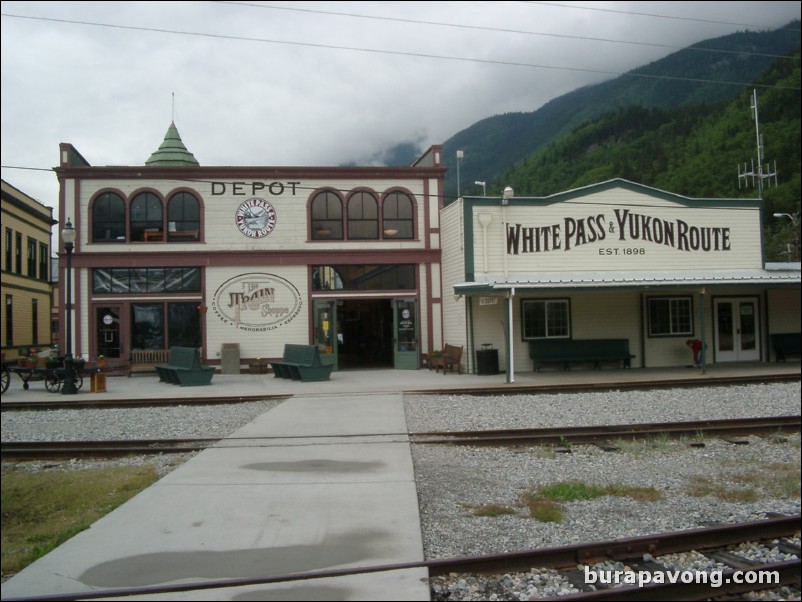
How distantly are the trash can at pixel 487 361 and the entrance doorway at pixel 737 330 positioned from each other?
8.15 metres

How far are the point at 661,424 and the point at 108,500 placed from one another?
8.35 meters

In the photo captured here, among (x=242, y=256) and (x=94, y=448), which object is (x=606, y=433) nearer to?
(x=94, y=448)

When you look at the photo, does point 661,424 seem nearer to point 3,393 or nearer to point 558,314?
point 558,314

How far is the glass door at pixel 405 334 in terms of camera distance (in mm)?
23938

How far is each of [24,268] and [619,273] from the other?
62.6 feet

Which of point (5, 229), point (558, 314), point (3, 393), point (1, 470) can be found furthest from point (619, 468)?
point (5, 229)

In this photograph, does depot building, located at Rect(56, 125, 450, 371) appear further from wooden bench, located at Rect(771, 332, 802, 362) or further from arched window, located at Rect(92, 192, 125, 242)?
wooden bench, located at Rect(771, 332, 802, 362)

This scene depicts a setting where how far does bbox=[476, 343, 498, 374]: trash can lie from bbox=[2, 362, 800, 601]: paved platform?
953cm

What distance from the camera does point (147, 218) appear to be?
2383 centimetres

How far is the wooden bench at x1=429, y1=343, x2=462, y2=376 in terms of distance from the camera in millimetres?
21641

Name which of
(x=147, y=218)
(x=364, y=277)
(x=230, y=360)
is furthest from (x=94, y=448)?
(x=147, y=218)

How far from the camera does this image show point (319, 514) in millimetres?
6598

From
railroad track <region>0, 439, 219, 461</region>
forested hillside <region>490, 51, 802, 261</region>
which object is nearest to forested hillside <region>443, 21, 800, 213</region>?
forested hillside <region>490, 51, 802, 261</region>

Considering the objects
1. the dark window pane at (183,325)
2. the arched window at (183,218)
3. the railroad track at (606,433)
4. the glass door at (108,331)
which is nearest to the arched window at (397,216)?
the arched window at (183,218)
